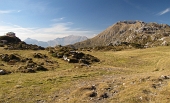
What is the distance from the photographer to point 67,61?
48719 mm

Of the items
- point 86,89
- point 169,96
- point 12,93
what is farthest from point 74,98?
point 169,96

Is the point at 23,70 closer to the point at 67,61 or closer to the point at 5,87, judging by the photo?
the point at 5,87

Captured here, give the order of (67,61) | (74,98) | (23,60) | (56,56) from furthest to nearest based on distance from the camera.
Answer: (56,56)
(67,61)
(23,60)
(74,98)

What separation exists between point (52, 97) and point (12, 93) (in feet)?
17.7

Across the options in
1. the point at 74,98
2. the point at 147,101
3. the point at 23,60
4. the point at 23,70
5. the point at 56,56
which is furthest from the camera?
the point at 56,56

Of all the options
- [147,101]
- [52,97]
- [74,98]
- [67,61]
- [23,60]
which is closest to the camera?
[147,101]

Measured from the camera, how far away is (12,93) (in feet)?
66.3

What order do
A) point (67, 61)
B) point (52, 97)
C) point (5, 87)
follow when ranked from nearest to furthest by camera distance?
point (52, 97)
point (5, 87)
point (67, 61)

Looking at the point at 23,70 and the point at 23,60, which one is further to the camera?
the point at 23,60

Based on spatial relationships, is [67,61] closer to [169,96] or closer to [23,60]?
[23,60]

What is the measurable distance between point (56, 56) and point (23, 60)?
12.5 m

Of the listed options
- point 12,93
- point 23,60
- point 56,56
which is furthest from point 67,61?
point 12,93

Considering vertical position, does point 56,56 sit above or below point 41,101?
above

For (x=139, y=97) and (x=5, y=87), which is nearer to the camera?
(x=139, y=97)
